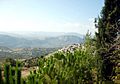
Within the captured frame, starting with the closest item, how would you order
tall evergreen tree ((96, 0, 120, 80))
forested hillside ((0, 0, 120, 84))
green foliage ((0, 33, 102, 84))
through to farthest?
green foliage ((0, 33, 102, 84)) → forested hillside ((0, 0, 120, 84)) → tall evergreen tree ((96, 0, 120, 80))

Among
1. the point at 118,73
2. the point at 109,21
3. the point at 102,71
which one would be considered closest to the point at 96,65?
the point at 102,71

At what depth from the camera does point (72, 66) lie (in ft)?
91.3

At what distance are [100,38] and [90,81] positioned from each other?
16.9 feet

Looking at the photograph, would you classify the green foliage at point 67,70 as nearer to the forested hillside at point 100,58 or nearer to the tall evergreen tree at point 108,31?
the forested hillside at point 100,58

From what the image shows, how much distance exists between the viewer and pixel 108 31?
29.7 m

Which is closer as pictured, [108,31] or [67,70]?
[67,70]

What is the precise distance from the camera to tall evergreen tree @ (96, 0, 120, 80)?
2956cm

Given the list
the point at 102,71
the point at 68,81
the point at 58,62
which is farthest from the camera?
the point at 102,71

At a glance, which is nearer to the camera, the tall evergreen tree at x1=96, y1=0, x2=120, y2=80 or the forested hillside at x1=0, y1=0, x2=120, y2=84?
the forested hillside at x1=0, y1=0, x2=120, y2=84

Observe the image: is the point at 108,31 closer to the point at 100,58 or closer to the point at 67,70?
the point at 100,58

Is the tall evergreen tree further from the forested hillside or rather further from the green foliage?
the green foliage

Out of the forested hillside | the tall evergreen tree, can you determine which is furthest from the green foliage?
the tall evergreen tree

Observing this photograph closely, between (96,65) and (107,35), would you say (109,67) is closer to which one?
(96,65)

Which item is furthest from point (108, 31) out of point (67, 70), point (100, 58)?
point (67, 70)
